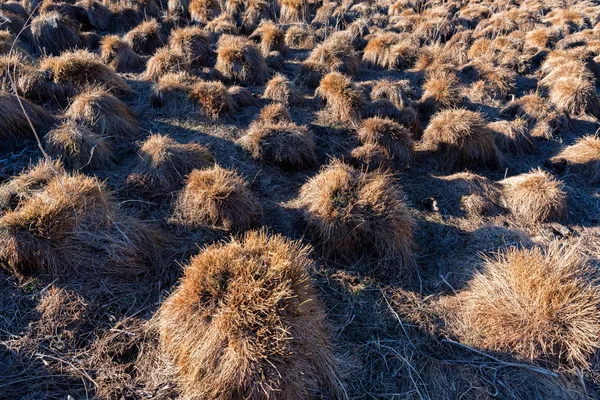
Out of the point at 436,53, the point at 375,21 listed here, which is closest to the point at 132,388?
the point at 436,53

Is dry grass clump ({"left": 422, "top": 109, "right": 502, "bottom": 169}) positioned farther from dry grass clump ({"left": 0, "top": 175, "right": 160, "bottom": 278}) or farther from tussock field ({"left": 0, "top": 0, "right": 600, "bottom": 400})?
dry grass clump ({"left": 0, "top": 175, "right": 160, "bottom": 278})

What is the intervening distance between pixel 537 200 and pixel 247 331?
4.38 metres

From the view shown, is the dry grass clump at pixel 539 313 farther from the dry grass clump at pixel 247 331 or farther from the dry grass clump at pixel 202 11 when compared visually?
the dry grass clump at pixel 202 11

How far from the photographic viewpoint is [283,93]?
6.95 metres

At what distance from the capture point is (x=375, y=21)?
12305mm

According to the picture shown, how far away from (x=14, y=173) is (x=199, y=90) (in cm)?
307

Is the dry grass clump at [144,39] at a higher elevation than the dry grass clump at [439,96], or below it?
higher

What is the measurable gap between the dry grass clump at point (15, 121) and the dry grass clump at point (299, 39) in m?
6.75

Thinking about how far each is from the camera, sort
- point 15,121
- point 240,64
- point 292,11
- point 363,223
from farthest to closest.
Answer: point 292,11
point 240,64
point 15,121
point 363,223

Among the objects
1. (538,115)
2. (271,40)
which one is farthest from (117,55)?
(538,115)

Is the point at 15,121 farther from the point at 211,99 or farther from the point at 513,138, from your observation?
the point at 513,138

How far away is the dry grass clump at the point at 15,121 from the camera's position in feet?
16.1

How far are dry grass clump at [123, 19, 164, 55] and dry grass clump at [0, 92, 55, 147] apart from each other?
12.8ft

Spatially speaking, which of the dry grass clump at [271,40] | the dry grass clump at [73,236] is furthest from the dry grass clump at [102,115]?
the dry grass clump at [271,40]
